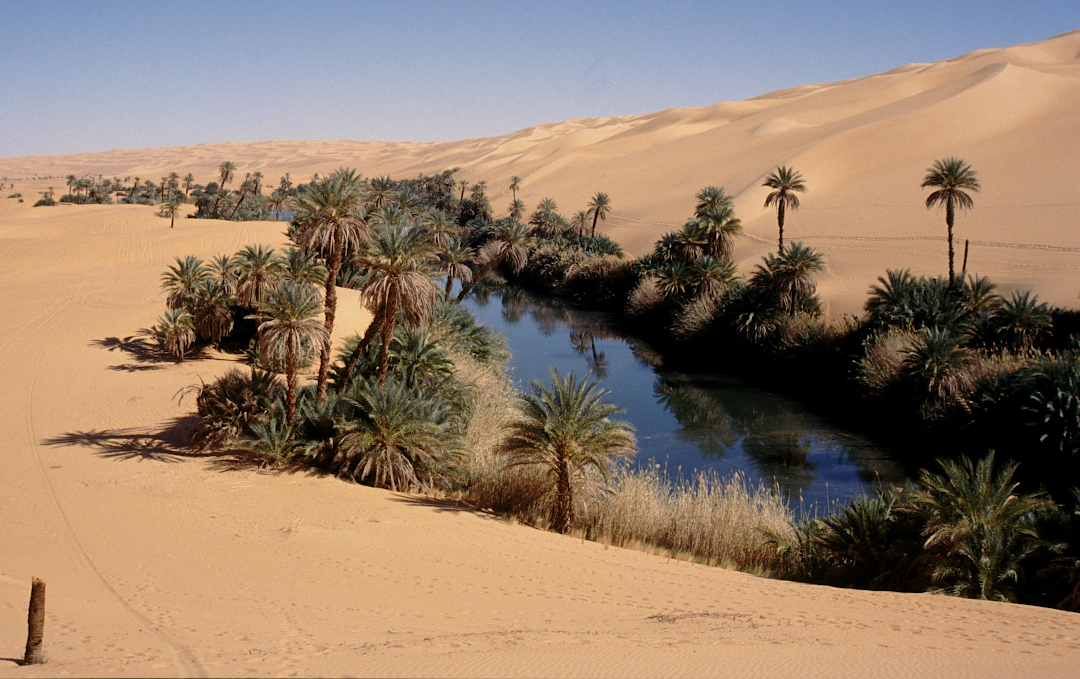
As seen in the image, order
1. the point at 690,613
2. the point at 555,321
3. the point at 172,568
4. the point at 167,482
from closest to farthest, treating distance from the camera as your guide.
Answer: the point at 690,613, the point at 172,568, the point at 167,482, the point at 555,321

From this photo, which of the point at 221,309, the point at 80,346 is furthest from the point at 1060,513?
the point at 80,346

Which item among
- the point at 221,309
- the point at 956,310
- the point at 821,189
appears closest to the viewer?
the point at 221,309

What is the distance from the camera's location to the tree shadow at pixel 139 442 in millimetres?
13344

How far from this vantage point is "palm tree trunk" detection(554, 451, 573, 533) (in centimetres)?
1170

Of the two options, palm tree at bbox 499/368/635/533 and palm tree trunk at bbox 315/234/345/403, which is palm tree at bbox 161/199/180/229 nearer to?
palm tree trunk at bbox 315/234/345/403

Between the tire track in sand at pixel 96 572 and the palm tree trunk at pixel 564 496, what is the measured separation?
245 inches

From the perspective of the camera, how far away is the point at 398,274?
12.8 meters

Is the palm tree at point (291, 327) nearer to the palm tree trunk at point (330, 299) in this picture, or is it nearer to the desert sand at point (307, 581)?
the palm tree trunk at point (330, 299)

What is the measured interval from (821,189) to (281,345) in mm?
45353

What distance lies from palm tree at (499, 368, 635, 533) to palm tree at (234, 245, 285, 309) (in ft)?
29.6

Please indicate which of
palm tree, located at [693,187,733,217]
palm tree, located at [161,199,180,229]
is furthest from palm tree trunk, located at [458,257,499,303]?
palm tree, located at [161,199,180,229]

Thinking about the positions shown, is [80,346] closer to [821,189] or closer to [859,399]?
[859,399]

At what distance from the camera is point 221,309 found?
1914 centimetres

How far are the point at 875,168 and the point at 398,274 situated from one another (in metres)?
47.1
